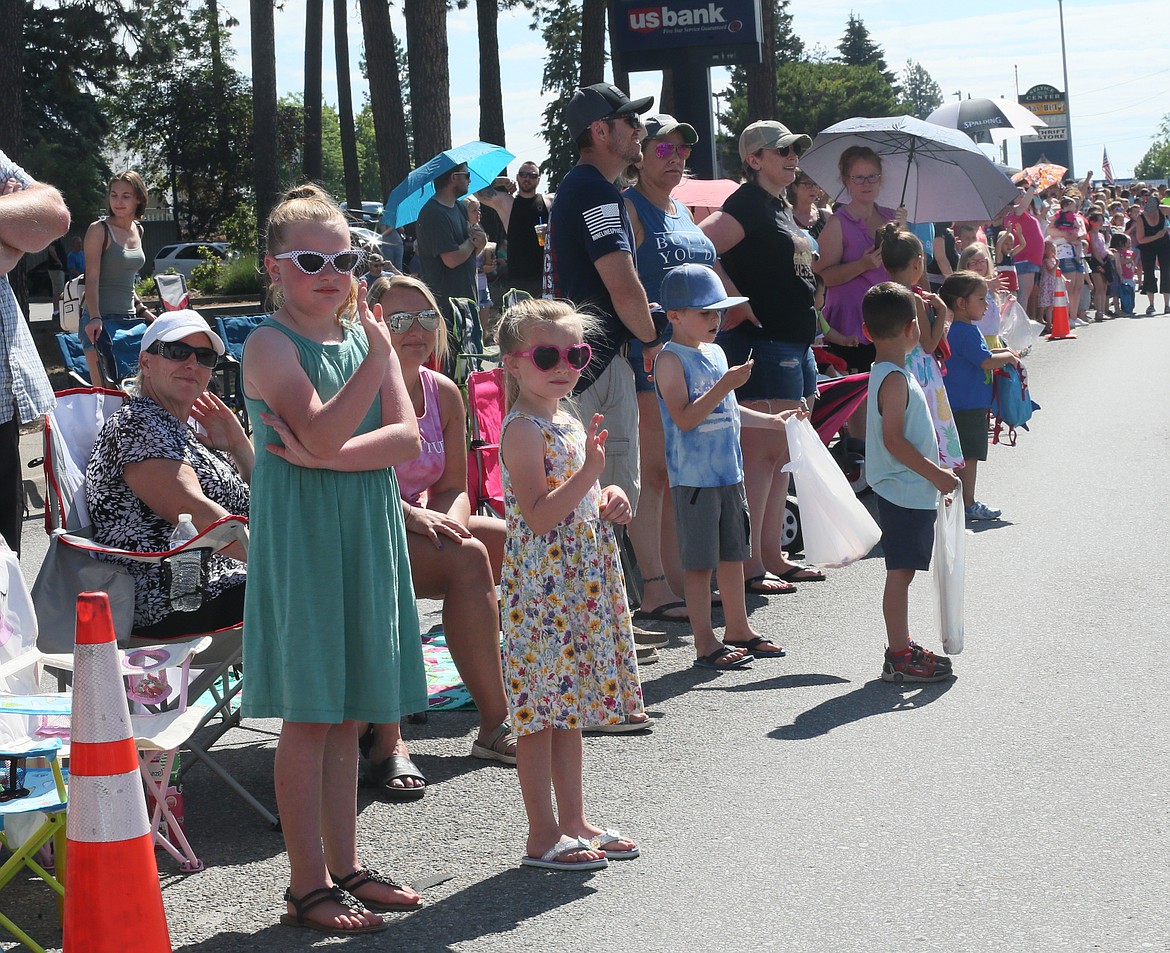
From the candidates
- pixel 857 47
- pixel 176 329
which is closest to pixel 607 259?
pixel 176 329

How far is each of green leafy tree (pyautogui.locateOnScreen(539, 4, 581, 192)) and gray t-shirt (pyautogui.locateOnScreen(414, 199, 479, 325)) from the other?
33.1 meters

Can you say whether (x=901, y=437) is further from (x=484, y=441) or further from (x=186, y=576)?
(x=186, y=576)

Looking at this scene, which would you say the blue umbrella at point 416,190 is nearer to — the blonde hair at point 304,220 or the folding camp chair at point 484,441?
the folding camp chair at point 484,441

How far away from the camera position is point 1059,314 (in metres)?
20.9

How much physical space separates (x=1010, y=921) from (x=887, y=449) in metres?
2.57

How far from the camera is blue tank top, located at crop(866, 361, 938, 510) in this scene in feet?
19.2

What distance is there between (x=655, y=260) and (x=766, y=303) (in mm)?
827

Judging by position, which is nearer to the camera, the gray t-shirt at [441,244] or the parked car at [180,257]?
the gray t-shirt at [441,244]

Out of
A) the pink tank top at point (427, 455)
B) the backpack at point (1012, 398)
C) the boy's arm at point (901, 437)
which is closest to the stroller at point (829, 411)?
the backpack at point (1012, 398)

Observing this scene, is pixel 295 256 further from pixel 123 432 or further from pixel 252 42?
pixel 252 42

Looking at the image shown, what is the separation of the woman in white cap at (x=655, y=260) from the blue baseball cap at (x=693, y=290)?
698 mm

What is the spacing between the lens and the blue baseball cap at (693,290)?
6133 mm

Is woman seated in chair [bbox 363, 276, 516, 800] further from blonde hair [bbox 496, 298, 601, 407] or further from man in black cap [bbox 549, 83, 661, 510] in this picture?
man in black cap [bbox 549, 83, 661, 510]

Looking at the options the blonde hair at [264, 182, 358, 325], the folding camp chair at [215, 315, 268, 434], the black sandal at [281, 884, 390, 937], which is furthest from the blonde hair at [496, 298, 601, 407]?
the folding camp chair at [215, 315, 268, 434]
